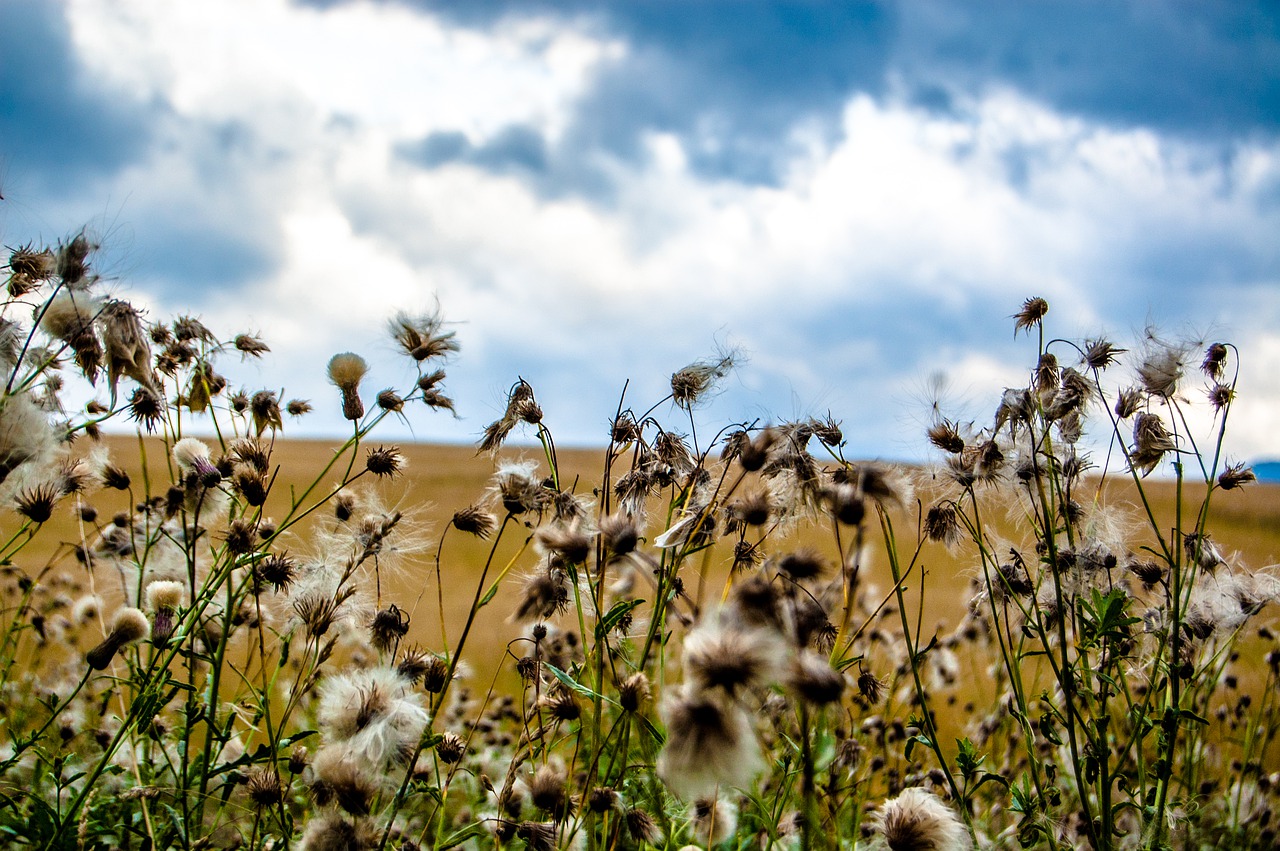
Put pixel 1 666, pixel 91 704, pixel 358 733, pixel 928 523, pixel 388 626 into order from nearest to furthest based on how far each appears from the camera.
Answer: pixel 358 733
pixel 388 626
pixel 928 523
pixel 1 666
pixel 91 704

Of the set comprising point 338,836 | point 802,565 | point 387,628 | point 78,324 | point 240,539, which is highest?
point 78,324

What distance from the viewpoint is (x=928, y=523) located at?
2586 mm

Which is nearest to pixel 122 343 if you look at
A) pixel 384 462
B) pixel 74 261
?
pixel 74 261

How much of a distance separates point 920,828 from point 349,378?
6.21 feet

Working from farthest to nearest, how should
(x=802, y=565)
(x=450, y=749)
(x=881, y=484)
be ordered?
(x=450, y=749)
(x=881, y=484)
(x=802, y=565)

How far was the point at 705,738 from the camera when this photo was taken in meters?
1.21

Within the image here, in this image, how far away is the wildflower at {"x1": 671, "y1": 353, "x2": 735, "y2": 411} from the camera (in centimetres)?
261

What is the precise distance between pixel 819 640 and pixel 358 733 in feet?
3.33

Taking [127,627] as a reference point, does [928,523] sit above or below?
above

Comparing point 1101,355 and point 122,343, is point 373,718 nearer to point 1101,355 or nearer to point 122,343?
point 122,343

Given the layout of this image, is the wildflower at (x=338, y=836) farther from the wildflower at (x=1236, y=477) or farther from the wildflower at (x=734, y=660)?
the wildflower at (x=1236, y=477)

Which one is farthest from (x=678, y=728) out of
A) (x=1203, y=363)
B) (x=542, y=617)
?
(x=1203, y=363)

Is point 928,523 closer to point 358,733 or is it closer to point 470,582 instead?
point 358,733

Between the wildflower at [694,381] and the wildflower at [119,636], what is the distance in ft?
5.02
